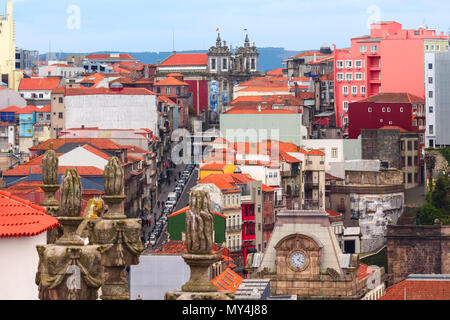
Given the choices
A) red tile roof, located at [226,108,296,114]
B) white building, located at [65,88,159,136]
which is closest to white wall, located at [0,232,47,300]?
white building, located at [65,88,159,136]

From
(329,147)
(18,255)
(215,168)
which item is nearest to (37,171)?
(215,168)

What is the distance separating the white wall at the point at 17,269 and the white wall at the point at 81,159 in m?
86.3

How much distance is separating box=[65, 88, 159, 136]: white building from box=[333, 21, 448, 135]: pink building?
20.7m

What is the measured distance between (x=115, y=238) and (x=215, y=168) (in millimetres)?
98379

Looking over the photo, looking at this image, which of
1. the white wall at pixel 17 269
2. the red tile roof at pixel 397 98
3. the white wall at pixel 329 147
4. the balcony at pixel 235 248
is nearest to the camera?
the white wall at pixel 17 269

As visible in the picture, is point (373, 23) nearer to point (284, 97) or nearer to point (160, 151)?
point (284, 97)

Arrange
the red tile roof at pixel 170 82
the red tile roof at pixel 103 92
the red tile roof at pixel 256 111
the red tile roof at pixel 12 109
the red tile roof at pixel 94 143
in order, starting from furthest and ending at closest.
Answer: the red tile roof at pixel 170 82, the red tile roof at pixel 12 109, the red tile roof at pixel 103 92, the red tile roof at pixel 256 111, the red tile roof at pixel 94 143

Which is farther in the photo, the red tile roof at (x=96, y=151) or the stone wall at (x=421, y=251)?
the red tile roof at (x=96, y=151)

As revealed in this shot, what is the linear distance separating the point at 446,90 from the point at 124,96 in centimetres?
3406

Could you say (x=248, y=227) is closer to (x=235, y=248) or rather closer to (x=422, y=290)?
(x=235, y=248)

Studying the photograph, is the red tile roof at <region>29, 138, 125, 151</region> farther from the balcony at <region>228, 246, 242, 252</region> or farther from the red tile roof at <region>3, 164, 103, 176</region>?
the balcony at <region>228, 246, 242, 252</region>

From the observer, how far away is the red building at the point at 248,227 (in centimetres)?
10638

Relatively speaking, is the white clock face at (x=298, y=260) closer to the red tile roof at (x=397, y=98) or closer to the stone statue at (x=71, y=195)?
the red tile roof at (x=397, y=98)

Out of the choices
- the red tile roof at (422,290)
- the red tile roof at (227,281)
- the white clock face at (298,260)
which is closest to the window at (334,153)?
the white clock face at (298,260)
